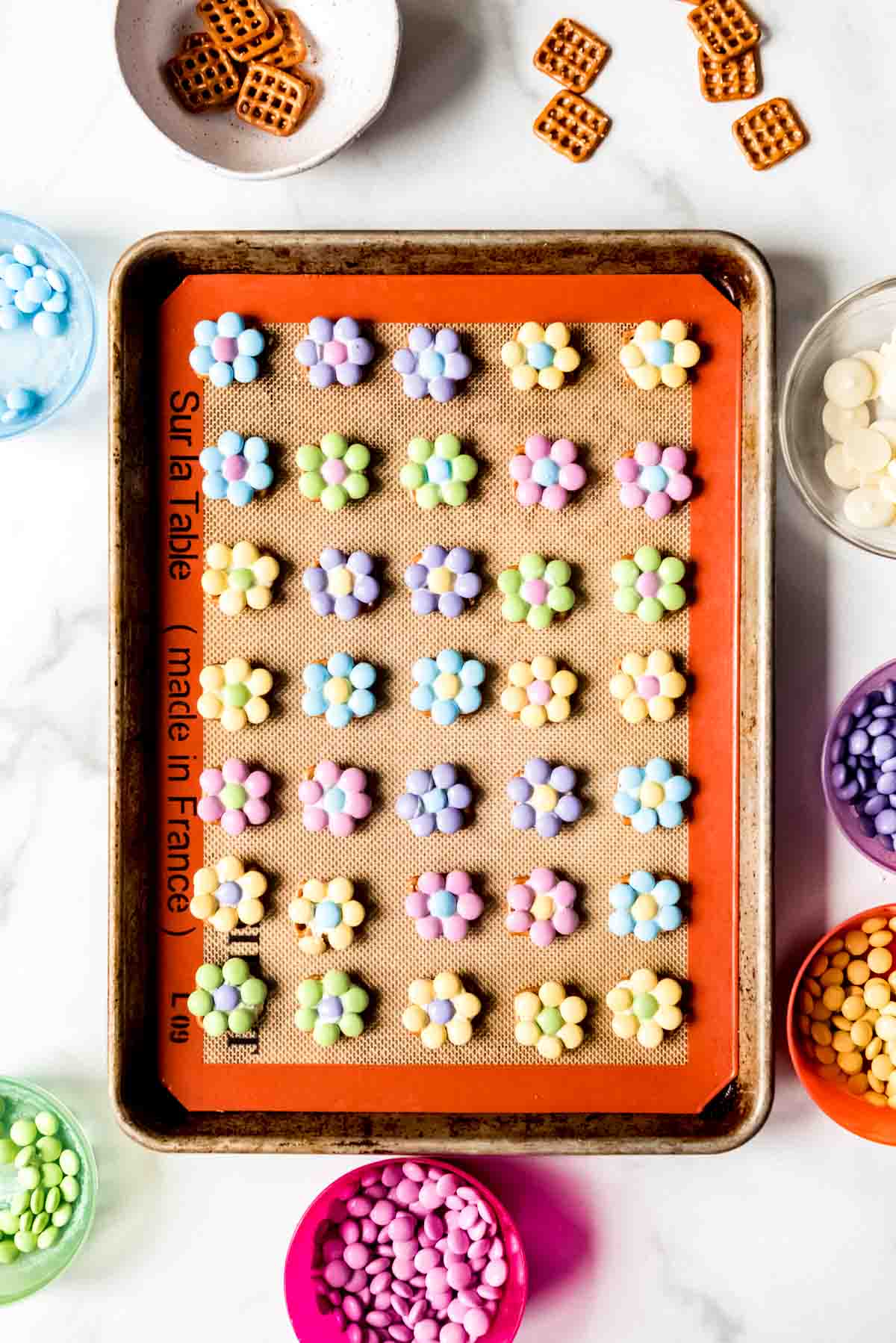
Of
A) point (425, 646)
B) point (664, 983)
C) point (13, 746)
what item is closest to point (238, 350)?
point (425, 646)

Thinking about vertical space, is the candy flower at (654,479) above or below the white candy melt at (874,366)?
below

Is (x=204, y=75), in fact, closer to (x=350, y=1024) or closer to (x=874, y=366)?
(x=874, y=366)

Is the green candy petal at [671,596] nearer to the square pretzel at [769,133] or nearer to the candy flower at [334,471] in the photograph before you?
the candy flower at [334,471]

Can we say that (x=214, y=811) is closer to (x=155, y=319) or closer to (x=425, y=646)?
(x=425, y=646)

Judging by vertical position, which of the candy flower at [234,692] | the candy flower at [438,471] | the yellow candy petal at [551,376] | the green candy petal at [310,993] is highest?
the yellow candy petal at [551,376]

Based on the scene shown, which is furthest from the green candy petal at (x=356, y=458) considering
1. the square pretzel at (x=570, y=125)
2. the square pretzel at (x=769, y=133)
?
the square pretzel at (x=769, y=133)

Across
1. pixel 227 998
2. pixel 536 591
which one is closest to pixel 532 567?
pixel 536 591

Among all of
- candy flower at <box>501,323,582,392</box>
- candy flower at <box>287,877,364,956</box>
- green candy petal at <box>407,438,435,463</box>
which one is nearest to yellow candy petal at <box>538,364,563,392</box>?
candy flower at <box>501,323,582,392</box>
